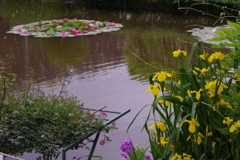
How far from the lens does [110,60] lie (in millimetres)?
7012

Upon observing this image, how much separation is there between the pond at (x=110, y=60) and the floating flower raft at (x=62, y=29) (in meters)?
0.38

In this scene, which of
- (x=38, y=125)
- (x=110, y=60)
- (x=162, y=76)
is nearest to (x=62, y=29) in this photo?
(x=110, y=60)

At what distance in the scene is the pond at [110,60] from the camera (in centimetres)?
446

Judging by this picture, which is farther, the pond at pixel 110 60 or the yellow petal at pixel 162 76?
the pond at pixel 110 60

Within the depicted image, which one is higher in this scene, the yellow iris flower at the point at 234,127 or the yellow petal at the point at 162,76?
the yellow petal at the point at 162,76

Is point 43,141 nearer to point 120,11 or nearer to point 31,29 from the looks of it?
point 31,29

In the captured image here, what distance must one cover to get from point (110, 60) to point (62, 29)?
341 cm

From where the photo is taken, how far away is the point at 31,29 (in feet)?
32.6

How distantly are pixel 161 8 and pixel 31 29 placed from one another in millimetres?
7675

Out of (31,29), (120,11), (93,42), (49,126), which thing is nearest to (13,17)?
(31,29)

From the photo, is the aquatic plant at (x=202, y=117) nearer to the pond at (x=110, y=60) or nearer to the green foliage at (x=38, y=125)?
the pond at (x=110, y=60)

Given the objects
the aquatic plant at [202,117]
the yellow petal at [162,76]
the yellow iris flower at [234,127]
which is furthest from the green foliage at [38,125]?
the yellow iris flower at [234,127]

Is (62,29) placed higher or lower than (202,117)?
lower

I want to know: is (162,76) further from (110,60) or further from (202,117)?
(110,60)
